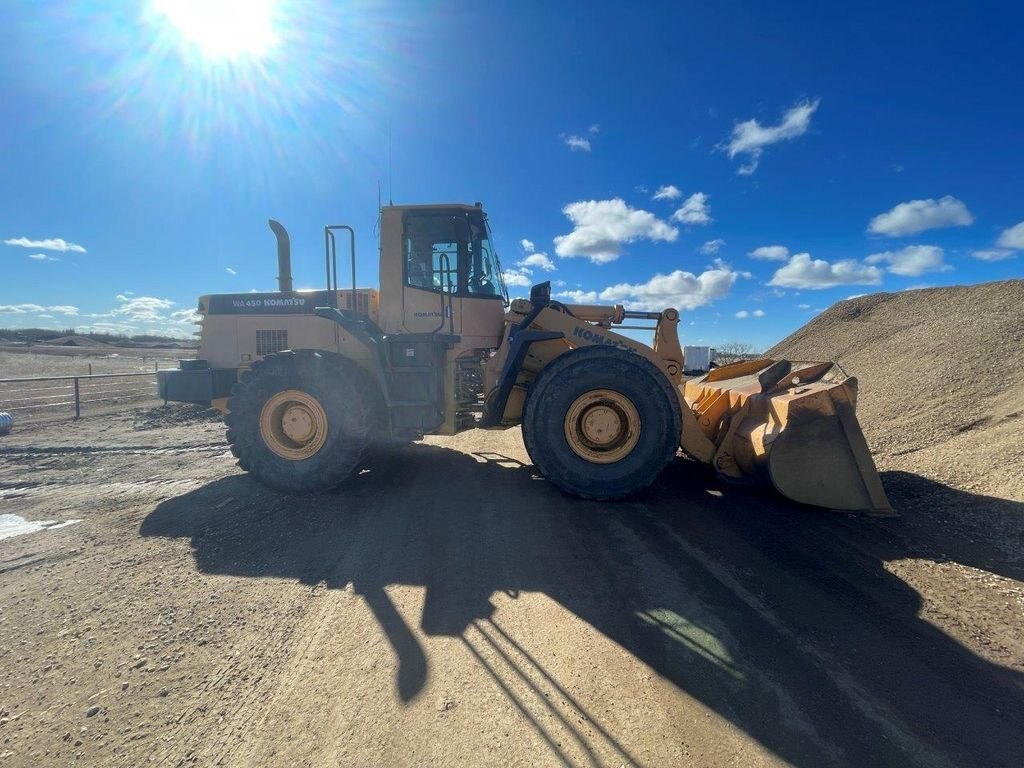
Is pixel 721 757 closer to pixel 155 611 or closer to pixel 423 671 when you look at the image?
pixel 423 671

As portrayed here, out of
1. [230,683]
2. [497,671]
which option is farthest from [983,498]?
[230,683]

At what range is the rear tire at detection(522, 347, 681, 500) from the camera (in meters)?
4.78

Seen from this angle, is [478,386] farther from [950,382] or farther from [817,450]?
[950,382]

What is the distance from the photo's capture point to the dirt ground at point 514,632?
1.99 meters

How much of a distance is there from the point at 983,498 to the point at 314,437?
6.65 metres

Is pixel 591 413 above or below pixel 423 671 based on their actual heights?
above

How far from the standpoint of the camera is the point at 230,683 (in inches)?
91.3

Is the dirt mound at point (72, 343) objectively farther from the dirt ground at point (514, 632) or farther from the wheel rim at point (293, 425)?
the dirt ground at point (514, 632)

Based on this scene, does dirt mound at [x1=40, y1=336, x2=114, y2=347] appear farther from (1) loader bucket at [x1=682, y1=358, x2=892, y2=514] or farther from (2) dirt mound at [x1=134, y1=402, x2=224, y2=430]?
(1) loader bucket at [x1=682, y1=358, x2=892, y2=514]

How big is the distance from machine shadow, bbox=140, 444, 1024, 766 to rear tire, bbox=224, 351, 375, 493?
0.31 metres

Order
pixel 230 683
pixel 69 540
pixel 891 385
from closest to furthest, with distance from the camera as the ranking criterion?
pixel 230 683, pixel 69 540, pixel 891 385

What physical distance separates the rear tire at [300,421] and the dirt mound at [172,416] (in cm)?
562

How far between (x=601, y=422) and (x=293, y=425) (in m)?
3.34

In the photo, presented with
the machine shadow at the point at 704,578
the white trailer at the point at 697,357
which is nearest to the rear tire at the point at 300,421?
the machine shadow at the point at 704,578
